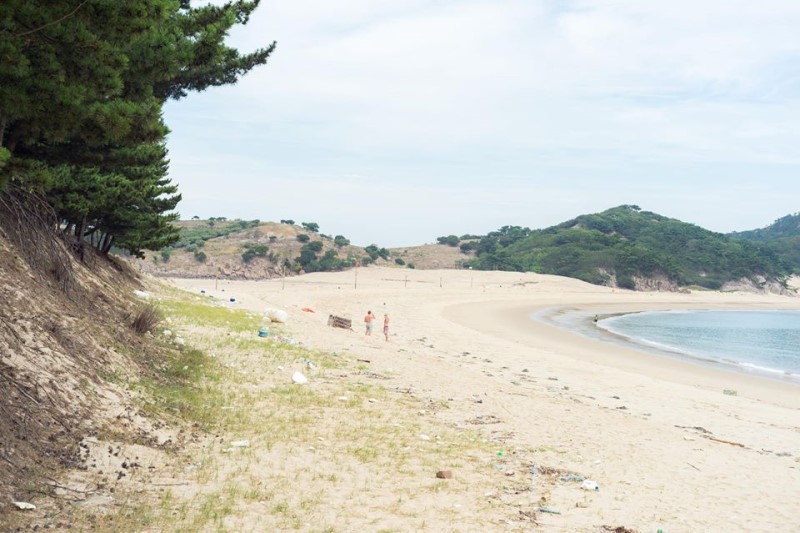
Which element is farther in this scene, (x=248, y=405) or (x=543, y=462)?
(x=248, y=405)

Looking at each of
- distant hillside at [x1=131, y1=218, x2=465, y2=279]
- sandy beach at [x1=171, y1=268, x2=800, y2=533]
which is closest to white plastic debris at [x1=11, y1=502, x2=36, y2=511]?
sandy beach at [x1=171, y1=268, x2=800, y2=533]

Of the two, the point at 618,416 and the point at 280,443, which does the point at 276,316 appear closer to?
the point at 618,416

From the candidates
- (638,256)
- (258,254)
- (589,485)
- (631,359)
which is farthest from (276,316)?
(638,256)

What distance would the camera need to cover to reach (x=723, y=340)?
3991 centimetres

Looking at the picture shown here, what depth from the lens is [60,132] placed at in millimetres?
5914

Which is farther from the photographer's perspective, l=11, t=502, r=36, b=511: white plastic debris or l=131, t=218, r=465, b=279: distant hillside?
l=131, t=218, r=465, b=279: distant hillside

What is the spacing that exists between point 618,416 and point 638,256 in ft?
317

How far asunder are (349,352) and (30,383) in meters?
10.7

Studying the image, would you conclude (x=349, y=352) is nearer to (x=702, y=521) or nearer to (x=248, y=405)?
(x=248, y=405)

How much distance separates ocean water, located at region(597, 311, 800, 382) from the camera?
97.3 ft

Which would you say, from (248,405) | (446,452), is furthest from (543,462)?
(248,405)

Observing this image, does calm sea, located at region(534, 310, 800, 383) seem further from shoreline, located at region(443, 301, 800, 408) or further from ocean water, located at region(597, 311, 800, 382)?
shoreline, located at region(443, 301, 800, 408)

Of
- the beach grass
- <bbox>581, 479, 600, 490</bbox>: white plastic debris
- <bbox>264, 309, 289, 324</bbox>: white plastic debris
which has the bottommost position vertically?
<bbox>581, 479, 600, 490</bbox>: white plastic debris

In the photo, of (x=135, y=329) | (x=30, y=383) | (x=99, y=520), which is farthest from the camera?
(x=135, y=329)
